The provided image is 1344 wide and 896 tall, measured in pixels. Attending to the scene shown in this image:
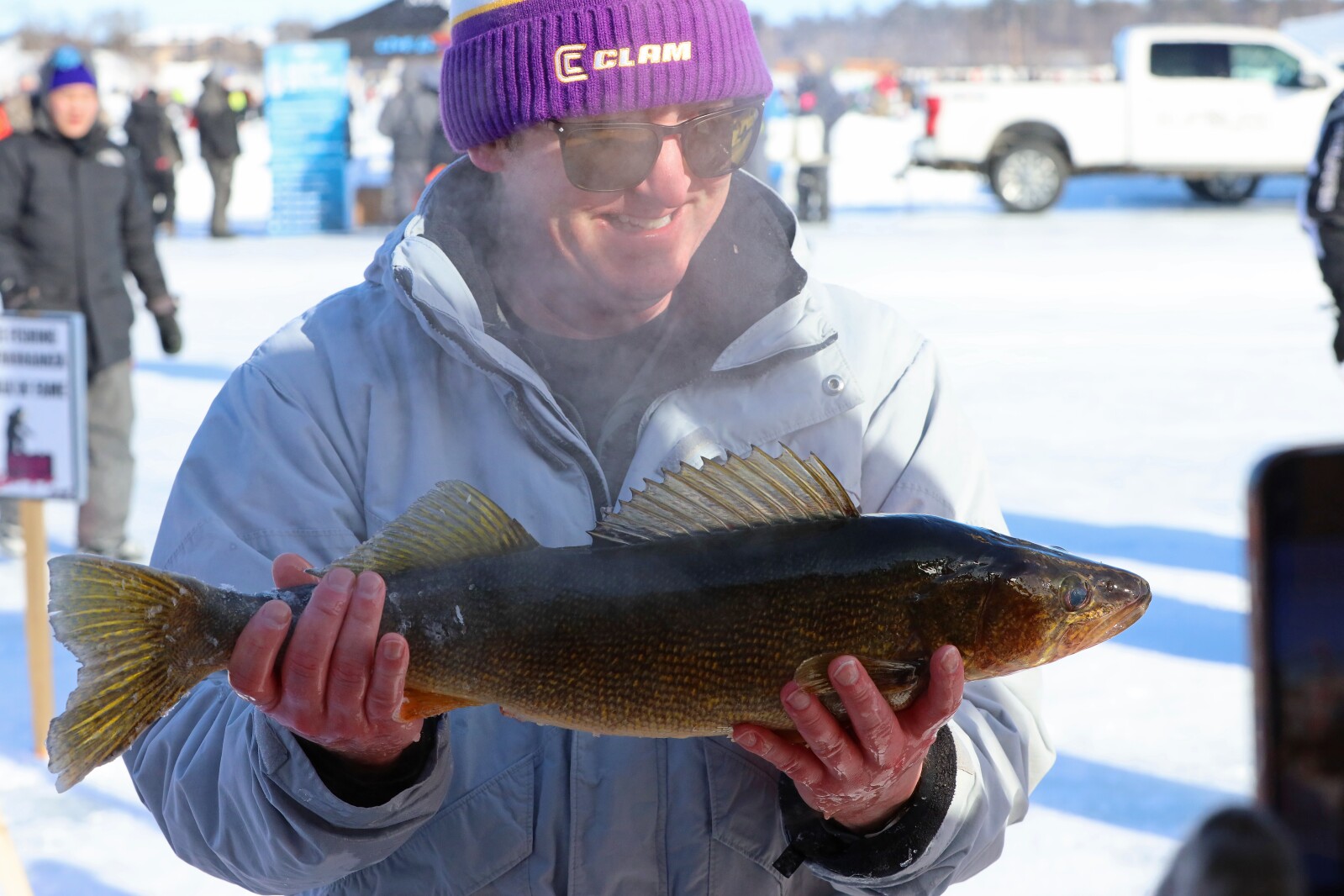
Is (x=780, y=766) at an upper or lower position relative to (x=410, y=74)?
lower

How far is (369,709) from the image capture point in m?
1.30

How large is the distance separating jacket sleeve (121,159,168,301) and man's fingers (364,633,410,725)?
526cm

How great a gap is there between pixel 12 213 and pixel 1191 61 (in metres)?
15.4

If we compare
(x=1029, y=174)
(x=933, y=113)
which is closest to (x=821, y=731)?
(x=933, y=113)

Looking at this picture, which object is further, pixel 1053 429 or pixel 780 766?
pixel 1053 429

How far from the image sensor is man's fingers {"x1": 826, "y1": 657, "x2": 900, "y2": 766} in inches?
47.8

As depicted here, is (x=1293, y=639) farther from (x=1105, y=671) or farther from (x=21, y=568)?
(x=21, y=568)

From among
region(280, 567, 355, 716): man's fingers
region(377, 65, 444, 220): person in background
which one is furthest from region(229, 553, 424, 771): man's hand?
region(377, 65, 444, 220): person in background

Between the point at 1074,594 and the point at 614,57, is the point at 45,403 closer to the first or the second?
the point at 614,57

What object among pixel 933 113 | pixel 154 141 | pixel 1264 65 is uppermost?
pixel 1264 65

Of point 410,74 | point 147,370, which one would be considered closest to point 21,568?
point 147,370

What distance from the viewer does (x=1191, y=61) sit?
1705 centimetres

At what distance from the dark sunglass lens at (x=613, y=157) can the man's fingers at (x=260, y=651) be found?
662 millimetres

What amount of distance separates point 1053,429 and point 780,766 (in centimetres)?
642
